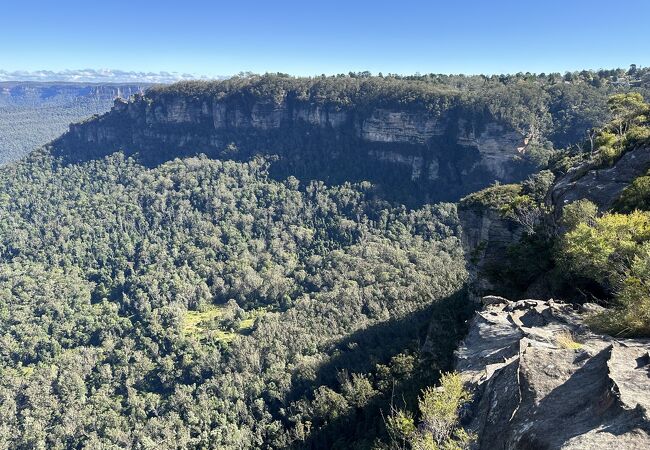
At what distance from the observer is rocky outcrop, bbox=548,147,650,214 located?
91.1 feet

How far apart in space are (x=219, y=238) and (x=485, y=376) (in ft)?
323

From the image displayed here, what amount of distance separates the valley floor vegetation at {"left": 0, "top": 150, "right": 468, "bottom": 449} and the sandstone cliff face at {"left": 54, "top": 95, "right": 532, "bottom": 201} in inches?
354

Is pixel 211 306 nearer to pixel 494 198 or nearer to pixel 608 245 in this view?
pixel 494 198

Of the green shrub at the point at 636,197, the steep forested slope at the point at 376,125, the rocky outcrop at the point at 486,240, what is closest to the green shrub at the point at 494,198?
the rocky outcrop at the point at 486,240

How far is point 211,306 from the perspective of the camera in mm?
92000

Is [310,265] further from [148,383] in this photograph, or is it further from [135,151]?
[135,151]

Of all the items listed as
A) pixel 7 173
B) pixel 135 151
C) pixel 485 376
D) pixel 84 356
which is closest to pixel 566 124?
pixel 485 376

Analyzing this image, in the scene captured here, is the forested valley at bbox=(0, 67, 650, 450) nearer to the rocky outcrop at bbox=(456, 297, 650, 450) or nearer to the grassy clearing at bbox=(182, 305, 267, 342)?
the grassy clearing at bbox=(182, 305, 267, 342)

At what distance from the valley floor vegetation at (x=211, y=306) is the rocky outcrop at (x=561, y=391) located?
455 inches

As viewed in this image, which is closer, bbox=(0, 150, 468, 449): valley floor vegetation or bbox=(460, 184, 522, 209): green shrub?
bbox=(460, 184, 522, 209): green shrub

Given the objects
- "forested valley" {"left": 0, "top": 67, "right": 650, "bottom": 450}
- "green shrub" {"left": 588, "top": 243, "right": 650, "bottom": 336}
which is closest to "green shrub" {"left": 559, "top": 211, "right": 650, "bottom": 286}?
"forested valley" {"left": 0, "top": 67, "right": 650, "bottom": 450}

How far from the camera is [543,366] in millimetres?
13578

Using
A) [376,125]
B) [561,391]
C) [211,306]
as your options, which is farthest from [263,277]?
[561,391]

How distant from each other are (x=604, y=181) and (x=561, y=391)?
22426 mm
